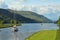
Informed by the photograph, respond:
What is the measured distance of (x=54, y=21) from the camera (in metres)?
10.8

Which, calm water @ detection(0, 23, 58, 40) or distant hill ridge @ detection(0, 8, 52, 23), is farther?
distant hill ridge @ detection(0, 8, 52, 23)

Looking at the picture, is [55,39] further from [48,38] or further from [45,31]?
[45,31]

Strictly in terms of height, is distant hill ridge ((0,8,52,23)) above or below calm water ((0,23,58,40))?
above

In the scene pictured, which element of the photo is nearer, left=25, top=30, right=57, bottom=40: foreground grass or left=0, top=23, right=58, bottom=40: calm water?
left=25, top=30, right=57, bottom=40: foreground grass

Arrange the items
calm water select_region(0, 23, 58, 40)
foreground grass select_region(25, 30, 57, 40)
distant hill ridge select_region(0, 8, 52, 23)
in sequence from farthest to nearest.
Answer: distant hill ridge select_region(0, 8, 52, 23) → calm water select_region(0, 23, 58, 40) → foreground grass select_region(25, 30, 57, 40)

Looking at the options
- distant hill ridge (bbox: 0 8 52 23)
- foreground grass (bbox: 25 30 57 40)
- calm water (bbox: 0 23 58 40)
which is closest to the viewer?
foreground grass (bbox: 25 30 57 40)

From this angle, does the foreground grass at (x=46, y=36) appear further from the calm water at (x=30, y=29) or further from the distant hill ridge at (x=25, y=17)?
the distant hill ridge at (x=25, y=17)

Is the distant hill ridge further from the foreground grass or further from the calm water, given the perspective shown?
the foreground grass

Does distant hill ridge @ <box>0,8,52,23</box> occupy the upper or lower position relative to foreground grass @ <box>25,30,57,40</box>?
upper

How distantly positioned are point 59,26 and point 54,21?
0.91 meters

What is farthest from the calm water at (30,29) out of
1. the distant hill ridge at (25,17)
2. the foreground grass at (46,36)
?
the foreground grass at (46,36)

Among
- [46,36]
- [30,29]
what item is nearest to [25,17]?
[30,29]

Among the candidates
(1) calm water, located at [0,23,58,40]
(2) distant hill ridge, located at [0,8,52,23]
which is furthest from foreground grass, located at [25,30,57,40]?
(2) distant hill ridge, located at [0,8,52,23]

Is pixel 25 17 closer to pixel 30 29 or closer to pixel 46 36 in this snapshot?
pixel 30 29
